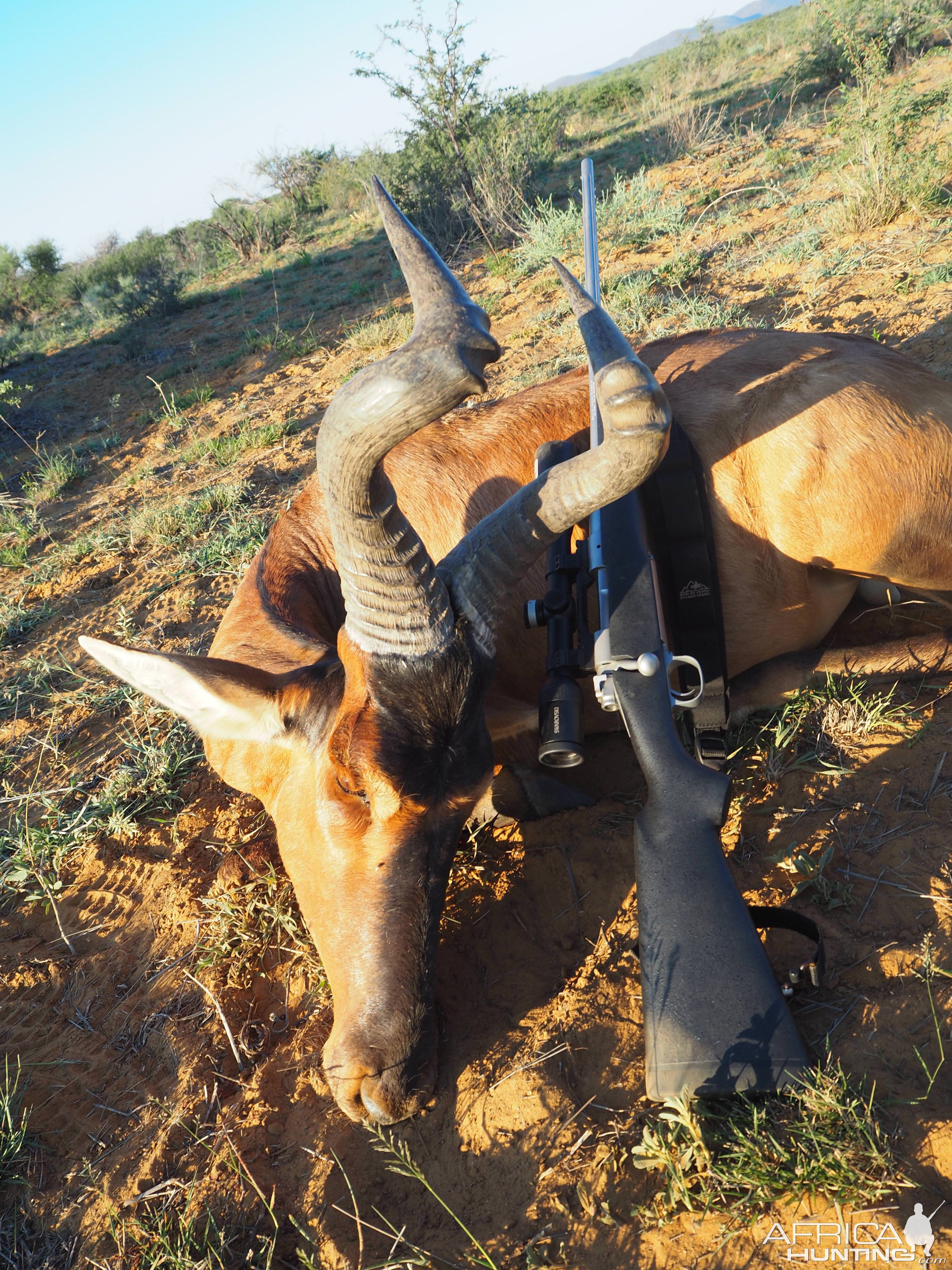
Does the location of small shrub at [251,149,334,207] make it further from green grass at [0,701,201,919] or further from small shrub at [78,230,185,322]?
green grass at [0,701,201,919]

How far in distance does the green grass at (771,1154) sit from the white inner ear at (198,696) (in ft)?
5.54

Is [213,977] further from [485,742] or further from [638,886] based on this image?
[638,886]

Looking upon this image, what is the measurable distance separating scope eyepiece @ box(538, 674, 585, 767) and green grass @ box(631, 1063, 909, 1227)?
3.39 feet

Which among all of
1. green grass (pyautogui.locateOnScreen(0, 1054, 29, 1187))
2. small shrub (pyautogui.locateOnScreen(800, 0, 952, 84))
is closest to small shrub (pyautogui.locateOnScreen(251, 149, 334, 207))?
small shrub (pyautogui.locateOnScreen(800, 0, 952, 84))

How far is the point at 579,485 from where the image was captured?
2346mm

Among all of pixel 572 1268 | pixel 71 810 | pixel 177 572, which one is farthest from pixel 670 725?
pixel 177 572

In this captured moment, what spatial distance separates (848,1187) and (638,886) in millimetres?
828

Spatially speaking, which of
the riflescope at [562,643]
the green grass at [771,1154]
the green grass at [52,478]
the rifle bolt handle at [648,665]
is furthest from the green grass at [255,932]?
the green grass at [52,478]

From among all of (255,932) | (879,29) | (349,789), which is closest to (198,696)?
(349,789)

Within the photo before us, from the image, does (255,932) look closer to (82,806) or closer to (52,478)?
(82,806)

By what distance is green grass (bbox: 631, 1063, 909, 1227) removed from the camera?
1.80 m

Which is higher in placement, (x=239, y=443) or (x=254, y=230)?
(x=254, y=230)

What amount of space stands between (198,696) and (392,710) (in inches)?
26.0

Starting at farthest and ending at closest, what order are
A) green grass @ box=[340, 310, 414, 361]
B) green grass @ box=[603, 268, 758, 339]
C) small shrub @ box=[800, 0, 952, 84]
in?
small shrub @ box=[800, 0, 952, 84] < green grass @ box=[340, 310, 414, 361] < green grass @ box=[603, 268, 758, 339]
